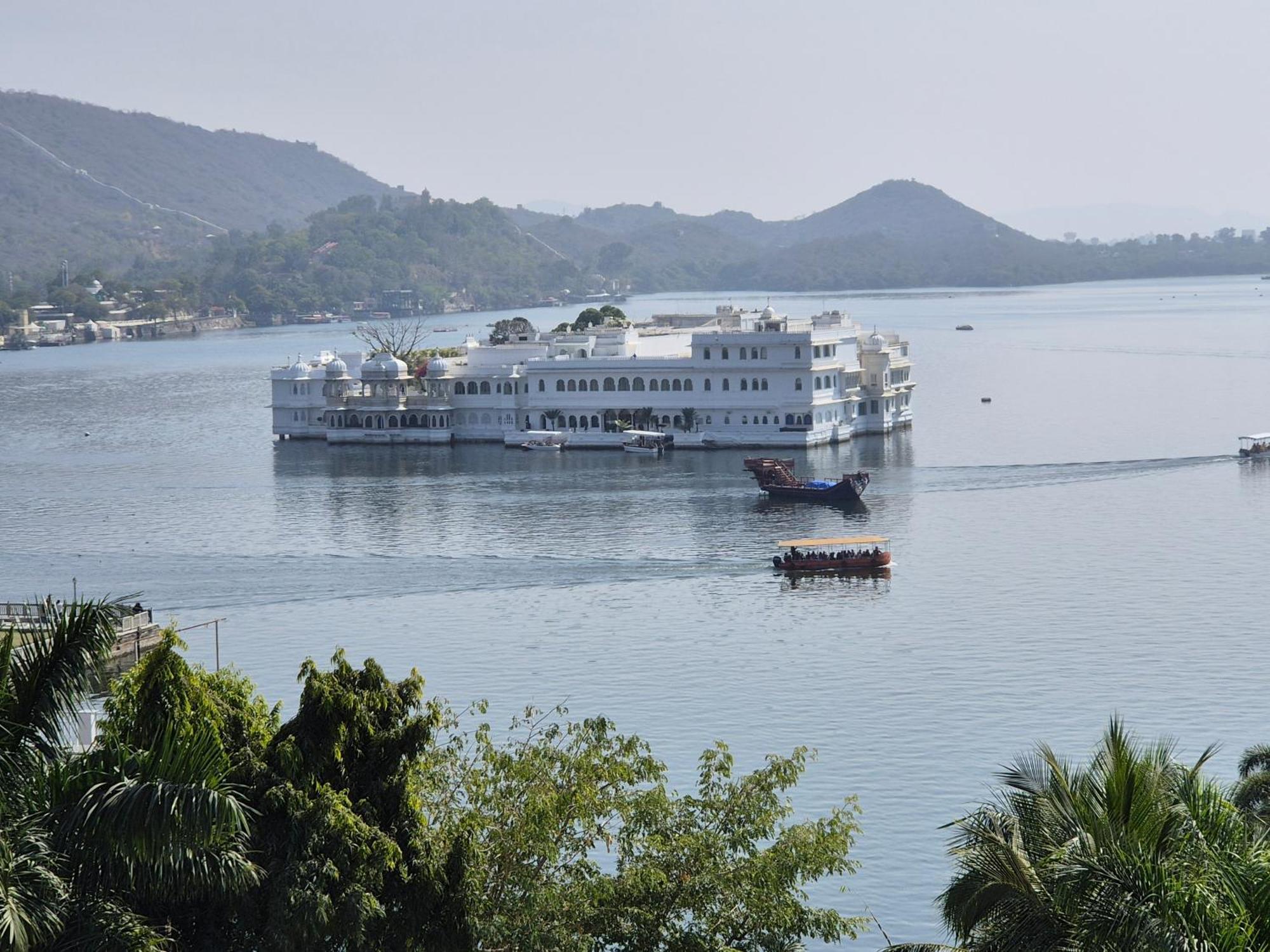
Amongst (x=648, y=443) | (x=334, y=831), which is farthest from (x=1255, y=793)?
(x=648, y=443)

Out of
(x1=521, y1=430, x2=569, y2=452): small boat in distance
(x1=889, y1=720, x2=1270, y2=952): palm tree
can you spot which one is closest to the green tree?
(x1=889, y1=720, x2=1270, y2=952): palm tree

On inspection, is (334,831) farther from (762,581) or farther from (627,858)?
(762,581)

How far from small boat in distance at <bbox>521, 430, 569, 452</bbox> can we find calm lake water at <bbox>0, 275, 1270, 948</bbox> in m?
1.24

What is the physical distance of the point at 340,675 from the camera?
40.3ft

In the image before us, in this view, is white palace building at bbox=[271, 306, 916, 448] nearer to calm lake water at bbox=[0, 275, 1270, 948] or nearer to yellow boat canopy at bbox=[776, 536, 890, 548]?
calm lake water at bbox=[0, 275, 1270, 948]

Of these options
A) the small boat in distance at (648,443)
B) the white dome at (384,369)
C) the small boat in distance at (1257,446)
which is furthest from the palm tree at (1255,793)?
the white dome at (384,369)

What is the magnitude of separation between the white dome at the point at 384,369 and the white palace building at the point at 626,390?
0.18 ft

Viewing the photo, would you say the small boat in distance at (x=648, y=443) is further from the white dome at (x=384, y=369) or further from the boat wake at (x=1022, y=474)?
the white dome at (x=384, y=369)

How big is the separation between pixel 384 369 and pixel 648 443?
12192mm

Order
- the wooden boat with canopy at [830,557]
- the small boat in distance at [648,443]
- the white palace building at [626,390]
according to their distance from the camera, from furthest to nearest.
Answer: the white palace building at [626,390]
the small boat in distance at [648,443]
the wooden boat with canopy at [830,557]

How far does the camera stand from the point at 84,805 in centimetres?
922

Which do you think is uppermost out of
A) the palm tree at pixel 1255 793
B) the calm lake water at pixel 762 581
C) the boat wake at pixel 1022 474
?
the palm tree at pixel 1255 793

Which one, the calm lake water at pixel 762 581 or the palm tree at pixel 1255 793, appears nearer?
the palm tree at pixel 1255 793

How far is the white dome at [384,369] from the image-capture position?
6750 cm
